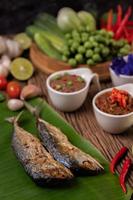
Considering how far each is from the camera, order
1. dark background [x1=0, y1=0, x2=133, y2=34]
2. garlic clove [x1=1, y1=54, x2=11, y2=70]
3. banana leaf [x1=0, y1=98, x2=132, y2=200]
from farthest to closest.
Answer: dark background [x1=0, y1=0, x2=133, y2=34]
garlic clove [x1=1, y1=54, x2=11, y2=70]
banana leaf [x1=0, y1=98, x2=132, y2=200]

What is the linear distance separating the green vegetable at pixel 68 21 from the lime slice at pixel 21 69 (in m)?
0.27

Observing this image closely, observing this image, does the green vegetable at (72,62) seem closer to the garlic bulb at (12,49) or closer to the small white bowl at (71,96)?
the small white bowl at (71,96)

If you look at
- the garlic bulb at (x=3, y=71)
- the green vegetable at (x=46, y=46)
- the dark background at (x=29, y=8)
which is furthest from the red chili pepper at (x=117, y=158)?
the dark background at (x=29, y=8)

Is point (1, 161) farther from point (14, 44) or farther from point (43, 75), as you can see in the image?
point (14, 44)

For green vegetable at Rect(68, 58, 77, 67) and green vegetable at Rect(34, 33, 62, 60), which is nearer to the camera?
green vegetable at Rect(68, 58, 77, 67)

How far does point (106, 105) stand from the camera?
6.02 ft

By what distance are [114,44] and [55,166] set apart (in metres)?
0.92

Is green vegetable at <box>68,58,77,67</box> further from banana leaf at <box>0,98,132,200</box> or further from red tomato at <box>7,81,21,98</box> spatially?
banana leaf at <box>0,98,132,200</box>

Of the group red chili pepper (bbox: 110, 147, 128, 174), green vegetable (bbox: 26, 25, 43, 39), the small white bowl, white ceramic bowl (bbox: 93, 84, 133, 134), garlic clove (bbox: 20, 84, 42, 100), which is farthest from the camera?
green vegetable (bbox: 26, 25, 43, 39)

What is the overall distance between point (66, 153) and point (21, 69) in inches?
32.4

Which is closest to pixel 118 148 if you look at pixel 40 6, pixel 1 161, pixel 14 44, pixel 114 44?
pixel 1 161

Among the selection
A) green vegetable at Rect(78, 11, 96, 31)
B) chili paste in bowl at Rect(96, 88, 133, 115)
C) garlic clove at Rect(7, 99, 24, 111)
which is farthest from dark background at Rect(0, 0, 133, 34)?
chili paste in bowl at Rect(96, 88, 133, 115)

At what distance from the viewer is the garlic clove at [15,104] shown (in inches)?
80.6

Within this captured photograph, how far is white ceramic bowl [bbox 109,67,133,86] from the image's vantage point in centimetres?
203
